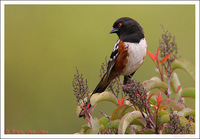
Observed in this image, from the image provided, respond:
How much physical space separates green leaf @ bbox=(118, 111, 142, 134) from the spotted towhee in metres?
0.95

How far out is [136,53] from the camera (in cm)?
243

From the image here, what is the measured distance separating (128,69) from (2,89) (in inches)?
48.6

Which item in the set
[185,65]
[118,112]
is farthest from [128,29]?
[118,112]

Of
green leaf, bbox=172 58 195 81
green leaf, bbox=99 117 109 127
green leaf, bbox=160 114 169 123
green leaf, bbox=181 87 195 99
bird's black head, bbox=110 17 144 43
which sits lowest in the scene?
green leaf, bbox=99 117 109 127

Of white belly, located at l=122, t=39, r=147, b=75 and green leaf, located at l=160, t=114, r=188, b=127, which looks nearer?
green leaf, located at l=160, t=114, r=188, b=127

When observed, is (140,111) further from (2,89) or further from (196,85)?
(2,89)

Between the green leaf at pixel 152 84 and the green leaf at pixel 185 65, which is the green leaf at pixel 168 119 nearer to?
the green leaf at pixel 152 84

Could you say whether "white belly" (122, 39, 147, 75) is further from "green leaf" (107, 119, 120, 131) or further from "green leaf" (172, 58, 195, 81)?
"green leaf" (107, 119, 120, 131)

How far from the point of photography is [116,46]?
2.56m

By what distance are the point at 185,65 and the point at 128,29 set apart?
2.53 ft

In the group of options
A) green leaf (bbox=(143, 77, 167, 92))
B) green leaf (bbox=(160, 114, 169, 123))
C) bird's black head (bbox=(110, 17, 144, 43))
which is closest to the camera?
green leaf (bbox=(160, 114, 169, 123))

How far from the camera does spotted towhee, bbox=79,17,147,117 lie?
2389mm

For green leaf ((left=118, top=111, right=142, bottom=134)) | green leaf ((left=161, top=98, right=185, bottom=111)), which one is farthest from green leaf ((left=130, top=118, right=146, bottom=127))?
green leaf ((left=161, top=98, right=185, bottom=111))

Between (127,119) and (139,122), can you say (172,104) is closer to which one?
(139,122)
